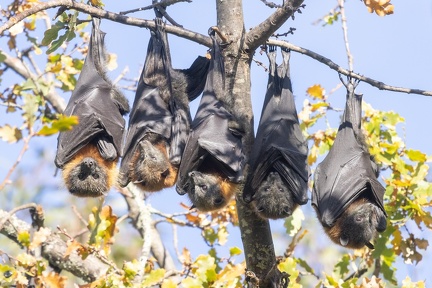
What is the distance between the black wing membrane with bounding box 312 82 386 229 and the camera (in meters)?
8.71

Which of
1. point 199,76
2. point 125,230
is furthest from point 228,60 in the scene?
point 125,230

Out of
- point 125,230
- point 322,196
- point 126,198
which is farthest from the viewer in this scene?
point 125,230

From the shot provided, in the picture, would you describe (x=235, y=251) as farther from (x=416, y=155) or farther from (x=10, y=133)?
(x=10, y=133)

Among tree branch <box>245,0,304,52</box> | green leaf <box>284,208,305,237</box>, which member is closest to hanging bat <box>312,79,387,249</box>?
green leaf <box>284,208,305,237</box>

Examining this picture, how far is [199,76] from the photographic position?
930cm

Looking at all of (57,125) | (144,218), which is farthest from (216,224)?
(57,125)

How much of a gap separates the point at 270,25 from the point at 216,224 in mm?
4271

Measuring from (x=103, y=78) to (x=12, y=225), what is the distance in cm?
230

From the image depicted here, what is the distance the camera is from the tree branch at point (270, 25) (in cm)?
658

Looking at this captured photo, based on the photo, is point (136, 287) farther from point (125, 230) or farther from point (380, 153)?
point (125, 230)

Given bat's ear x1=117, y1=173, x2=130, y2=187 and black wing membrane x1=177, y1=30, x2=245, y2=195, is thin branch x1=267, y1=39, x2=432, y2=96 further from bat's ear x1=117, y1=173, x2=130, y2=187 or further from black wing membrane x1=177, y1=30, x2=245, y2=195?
bat's ear x1=117, y1=173, x2=130, y2=187

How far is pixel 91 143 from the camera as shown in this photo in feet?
29.3

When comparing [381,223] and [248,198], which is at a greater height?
[381,223]

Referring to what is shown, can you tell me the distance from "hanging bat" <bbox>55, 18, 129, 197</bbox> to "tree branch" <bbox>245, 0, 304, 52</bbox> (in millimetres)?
2355
